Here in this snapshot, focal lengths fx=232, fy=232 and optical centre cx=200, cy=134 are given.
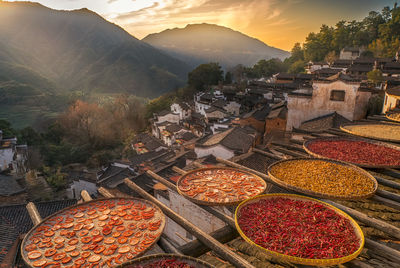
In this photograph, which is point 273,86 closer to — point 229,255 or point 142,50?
point 229,255

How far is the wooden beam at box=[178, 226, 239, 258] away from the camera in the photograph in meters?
2.34

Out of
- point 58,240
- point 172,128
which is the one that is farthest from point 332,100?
point 172,128

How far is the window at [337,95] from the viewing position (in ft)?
44.4

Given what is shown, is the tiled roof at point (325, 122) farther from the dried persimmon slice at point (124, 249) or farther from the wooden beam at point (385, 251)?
the dried persimmon slice at point (124, 249)

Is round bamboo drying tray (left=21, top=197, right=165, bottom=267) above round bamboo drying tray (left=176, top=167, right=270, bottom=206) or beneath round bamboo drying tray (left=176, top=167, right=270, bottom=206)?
beneath

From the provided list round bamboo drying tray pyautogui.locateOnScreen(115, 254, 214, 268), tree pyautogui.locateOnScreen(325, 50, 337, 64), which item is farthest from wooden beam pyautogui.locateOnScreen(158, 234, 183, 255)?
tree pyautogui.locateOnScreen(325, 50, 337, 64)

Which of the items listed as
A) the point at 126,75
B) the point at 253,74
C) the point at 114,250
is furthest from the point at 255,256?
the point at 126,75

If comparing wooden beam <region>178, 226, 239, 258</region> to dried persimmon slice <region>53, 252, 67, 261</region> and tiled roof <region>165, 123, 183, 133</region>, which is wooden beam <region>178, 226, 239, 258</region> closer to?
dried persimmon slice <region>53, 252, 67, 261</region>

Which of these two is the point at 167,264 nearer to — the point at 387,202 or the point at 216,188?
the point at 216,188

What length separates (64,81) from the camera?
80312 mm

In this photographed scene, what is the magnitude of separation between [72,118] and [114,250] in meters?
40.5

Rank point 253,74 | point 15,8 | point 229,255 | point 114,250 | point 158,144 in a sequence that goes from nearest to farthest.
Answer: point 229,255 → point 114,250 → point 158,144 → point 253,74 → point 15,8

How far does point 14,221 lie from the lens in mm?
10852

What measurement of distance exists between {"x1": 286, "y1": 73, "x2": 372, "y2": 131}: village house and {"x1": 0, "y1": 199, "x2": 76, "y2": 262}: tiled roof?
48.9 feet
